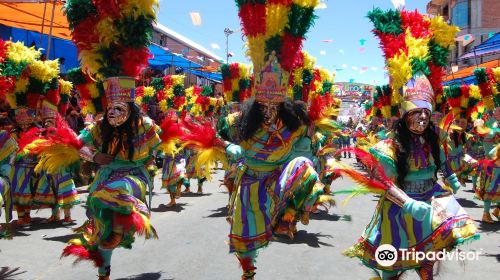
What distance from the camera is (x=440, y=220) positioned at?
396 cm

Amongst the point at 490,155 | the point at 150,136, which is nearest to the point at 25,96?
the point at 150,136

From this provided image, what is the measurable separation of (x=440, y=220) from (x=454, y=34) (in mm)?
1757

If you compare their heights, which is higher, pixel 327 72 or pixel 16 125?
pixel 327 72

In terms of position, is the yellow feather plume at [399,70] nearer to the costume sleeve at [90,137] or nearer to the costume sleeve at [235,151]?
the costume sleeve at [235,151]

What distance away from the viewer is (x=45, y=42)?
12.5 metres

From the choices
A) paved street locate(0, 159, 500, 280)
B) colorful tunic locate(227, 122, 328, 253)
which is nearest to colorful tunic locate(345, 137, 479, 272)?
paved street locate(0, 159, 500, 280)

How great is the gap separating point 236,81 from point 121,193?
6.58 meters

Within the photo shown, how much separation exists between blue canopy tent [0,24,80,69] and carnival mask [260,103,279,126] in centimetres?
746

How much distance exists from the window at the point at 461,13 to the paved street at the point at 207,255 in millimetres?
37031

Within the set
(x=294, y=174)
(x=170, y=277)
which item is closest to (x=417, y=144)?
(x=294, y=174)

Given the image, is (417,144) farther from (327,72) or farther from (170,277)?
(327,72)

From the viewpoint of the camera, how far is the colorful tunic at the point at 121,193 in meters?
4.49

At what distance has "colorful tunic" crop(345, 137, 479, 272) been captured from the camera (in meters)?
3.91

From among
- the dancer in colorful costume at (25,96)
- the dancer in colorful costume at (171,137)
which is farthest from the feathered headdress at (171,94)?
the dancer in colorful costume at (25,96)
